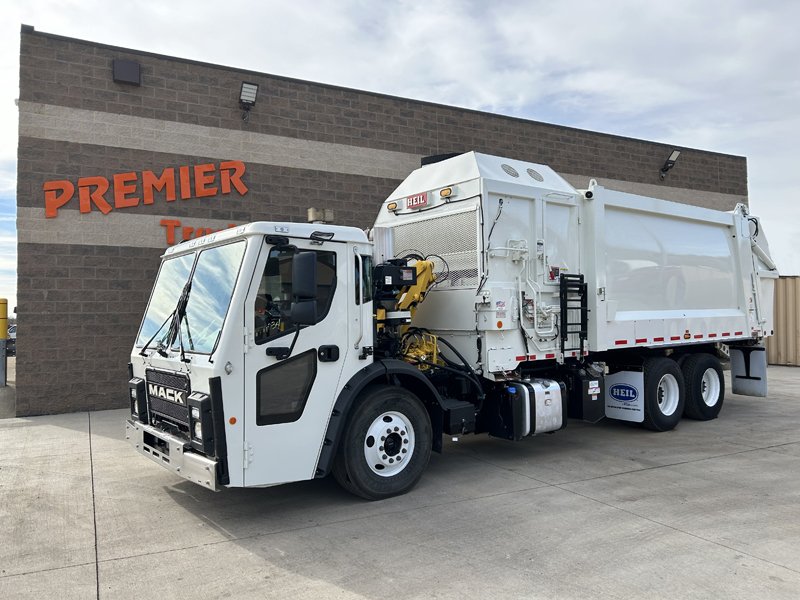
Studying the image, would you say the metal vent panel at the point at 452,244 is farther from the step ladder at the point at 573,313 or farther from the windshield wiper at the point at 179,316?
the windshield wiper at the point at 179,316

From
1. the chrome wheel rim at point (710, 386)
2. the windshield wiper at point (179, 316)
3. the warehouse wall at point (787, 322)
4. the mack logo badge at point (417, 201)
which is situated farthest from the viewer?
the warehouse wall at point (787, 322)

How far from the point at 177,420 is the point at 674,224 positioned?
7288 mm

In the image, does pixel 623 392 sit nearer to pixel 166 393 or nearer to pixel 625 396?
pixel 625 396

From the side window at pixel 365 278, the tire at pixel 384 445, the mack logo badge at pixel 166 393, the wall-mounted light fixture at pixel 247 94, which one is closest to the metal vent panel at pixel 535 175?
the side window at pixel 365 278

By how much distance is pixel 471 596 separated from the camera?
3816 millimetres

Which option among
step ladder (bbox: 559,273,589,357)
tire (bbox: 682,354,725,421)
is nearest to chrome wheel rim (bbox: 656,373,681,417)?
tire (bbox: 682,354,725,421)

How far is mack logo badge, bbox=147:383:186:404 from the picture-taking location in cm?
513

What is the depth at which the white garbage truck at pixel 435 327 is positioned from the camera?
16.3ft

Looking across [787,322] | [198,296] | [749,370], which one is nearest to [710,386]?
[749,370]

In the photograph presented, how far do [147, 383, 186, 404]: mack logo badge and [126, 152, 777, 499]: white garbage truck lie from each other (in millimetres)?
30

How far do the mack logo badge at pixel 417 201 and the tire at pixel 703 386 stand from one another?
500 centimetres

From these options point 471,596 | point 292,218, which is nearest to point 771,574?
point 471,596

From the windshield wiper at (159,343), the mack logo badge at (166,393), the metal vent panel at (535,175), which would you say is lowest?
the mack logo badge at (166,393)

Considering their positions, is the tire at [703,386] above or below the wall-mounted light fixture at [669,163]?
below
